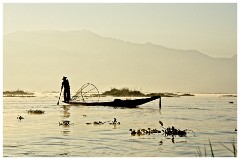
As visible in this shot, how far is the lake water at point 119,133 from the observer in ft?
18.5

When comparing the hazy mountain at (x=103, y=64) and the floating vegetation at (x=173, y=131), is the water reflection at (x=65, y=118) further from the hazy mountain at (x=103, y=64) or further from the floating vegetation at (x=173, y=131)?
the floating vegetation at (x=173, y=131)

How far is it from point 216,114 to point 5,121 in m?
2.47

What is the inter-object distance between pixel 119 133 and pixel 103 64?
866 mm

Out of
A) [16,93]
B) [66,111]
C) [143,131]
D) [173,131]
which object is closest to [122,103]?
[66,111]

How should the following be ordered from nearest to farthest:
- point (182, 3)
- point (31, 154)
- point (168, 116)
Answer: point (31, 154), point (182, 3), point (168, 116)

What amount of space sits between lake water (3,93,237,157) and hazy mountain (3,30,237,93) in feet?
0.74

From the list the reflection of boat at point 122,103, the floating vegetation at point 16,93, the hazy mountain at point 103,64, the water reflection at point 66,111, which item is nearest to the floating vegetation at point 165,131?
the hazy mountain at point 103,64

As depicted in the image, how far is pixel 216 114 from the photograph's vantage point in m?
5.90

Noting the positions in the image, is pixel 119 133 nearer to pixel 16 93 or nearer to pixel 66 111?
pixel 66 111

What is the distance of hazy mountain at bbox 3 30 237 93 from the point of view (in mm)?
6051

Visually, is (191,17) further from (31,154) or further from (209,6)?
(31,154)

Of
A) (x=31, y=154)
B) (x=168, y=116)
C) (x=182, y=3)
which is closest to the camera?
(x=31, y=154)

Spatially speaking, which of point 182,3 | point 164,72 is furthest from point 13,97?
point 182,3

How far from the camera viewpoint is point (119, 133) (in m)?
6.17
